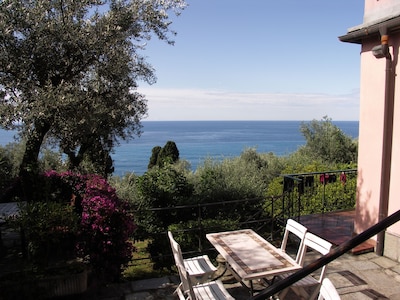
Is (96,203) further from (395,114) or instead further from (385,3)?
(385,3)

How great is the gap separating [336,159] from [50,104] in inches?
562

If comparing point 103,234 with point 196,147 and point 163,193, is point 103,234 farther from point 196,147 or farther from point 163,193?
point 196,147

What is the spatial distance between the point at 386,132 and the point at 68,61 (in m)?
5.44

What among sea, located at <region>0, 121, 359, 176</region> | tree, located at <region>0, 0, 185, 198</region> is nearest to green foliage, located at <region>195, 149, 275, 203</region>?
sea, located at <region>0, 121, 359, 176</region>

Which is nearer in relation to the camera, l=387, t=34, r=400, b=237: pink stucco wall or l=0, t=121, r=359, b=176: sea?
l=387, t=34, r=400, b=237: pink stucco wall

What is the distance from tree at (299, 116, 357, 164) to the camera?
52.5 feet

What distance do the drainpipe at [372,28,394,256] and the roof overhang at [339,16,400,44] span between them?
0.09 metres

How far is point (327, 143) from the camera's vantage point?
650 inches

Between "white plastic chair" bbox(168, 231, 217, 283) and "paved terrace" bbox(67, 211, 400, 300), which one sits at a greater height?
"white plastic chair" bbox(168, 231, 217, 283)

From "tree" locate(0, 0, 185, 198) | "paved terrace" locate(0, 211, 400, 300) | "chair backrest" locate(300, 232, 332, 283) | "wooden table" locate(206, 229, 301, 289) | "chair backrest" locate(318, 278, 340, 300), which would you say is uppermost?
"tree" locate(0, 0, 185, 198)

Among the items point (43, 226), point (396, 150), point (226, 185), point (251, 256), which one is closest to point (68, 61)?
point (43, 226)

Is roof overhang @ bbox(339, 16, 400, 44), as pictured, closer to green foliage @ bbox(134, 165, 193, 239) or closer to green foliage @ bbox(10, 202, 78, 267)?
green foliage @ bbox(10, 202, 78, 267)

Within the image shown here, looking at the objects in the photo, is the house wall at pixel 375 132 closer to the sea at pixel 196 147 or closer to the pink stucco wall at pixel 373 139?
the pink stucco wall at pixel 373 139

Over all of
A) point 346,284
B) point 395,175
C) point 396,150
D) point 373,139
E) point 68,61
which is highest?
point 68,61
